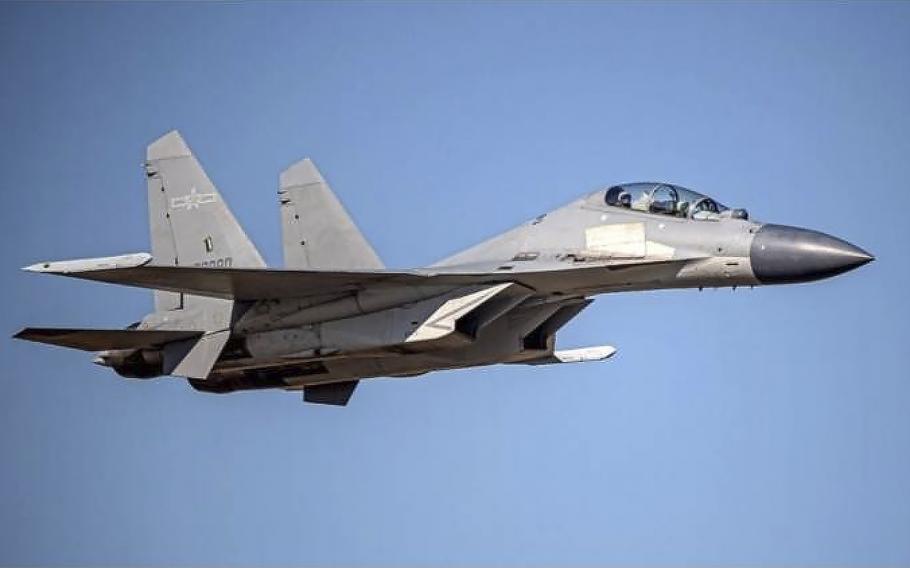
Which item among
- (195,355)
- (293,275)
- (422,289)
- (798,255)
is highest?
(798,255)

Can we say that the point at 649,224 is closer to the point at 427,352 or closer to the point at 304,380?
the point at 427,352

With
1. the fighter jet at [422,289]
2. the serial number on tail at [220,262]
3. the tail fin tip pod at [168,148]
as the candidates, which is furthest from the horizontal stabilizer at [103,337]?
the tail fin tip pod at [168,148]

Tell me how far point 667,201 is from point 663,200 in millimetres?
48

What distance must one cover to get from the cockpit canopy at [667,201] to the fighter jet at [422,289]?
16 millimetres

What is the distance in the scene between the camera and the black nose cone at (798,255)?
1808 centimetres

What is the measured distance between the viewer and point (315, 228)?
2192 cm

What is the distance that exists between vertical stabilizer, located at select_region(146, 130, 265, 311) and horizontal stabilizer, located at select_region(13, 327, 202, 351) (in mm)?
1000

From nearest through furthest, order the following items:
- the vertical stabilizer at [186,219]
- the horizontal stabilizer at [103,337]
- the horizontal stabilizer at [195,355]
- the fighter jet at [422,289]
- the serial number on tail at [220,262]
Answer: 1. the fighter jet at [422,289]
2. the horizontal stabilizer at [103,337]
3. the horizontal stabilizer at [195,355]
4. the serial number on tail at [220,262]
5. the vertical stabilizer at [186,219]

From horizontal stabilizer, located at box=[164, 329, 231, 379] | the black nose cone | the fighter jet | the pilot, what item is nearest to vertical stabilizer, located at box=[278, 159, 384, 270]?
the fighter jet

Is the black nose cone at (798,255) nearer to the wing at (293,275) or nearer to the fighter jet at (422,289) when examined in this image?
the fighter jet at (422,289)

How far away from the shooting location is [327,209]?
72.0ft

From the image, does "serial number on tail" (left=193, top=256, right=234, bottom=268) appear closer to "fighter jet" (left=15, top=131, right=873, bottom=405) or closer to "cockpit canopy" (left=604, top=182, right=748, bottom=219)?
"fighter jet" (left=15, top=131, right=873, bottom=405)

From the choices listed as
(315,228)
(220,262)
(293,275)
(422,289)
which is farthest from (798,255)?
(220,262)

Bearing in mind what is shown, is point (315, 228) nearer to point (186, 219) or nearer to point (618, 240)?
point (186, 219)
